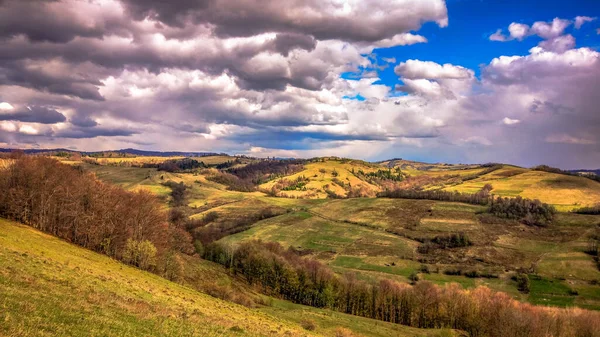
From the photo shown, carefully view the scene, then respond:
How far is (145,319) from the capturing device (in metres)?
27.9

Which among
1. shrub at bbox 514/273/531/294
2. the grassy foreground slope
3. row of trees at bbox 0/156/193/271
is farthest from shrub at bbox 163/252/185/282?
shrub at bbox 514/273/531/294

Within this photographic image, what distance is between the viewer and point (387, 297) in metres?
109

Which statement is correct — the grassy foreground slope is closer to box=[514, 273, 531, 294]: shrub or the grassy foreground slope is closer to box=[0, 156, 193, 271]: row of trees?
box=[0, 156, 193, 271]: row of trees

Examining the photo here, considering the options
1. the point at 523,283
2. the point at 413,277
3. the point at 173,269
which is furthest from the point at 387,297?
the point at 523,283

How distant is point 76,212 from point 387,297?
9009 centimetres

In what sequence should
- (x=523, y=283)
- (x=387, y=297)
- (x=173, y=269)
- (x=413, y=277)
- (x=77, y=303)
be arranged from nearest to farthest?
(x=77, y=303) → (x=173, y=269) → (x=387, y=297) → (x=523, y=283) → (x=413, y=277)

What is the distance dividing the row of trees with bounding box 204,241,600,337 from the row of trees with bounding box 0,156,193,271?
45799mm

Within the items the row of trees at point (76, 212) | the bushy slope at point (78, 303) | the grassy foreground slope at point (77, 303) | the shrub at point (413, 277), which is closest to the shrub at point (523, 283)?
the shrub at point (413, 277)

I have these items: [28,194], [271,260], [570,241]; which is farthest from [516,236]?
[28,194]

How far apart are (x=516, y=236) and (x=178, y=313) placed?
695ft

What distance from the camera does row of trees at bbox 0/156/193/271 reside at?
227 ft

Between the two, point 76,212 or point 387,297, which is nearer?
point 76,212

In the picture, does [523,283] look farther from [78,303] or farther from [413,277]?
[78,303]

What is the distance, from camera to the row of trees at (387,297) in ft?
291
